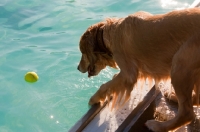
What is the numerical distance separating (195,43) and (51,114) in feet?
9.86

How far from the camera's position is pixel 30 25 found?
8.62m

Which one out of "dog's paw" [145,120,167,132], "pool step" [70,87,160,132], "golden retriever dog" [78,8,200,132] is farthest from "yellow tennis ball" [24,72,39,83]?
"dog's paw" [145,120,167,132]

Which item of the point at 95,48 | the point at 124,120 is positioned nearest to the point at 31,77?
the point at 95,48

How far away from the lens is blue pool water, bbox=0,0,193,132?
17.3 feet

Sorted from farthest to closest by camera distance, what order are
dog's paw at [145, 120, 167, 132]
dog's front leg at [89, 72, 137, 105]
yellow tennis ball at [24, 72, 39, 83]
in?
yellow tennis ball at [24, 72, 39, 83] < dog's front leg at [89, 72, 137, 105] < dog's paw at [145, 120, 167, 132]

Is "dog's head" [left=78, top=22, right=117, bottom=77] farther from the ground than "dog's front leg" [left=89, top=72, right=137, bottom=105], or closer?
farther from the ground

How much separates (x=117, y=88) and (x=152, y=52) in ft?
2.32

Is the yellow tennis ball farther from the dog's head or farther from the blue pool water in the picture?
the dog's head

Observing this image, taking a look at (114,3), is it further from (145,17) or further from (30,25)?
(145,17)

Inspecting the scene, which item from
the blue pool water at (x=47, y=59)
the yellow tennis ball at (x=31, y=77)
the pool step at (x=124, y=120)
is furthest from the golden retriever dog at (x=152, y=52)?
the yellow tennis ball at (x=31, y=77)

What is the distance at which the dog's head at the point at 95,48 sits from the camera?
403cm

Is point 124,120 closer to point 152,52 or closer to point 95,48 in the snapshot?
point 152,52

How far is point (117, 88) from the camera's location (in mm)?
3924

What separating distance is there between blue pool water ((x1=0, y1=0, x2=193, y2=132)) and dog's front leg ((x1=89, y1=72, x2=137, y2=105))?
116cm
